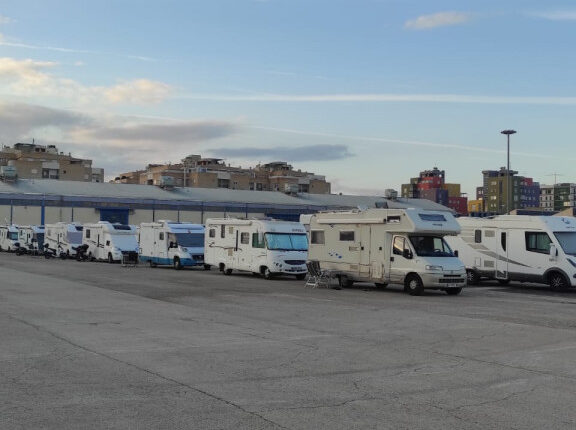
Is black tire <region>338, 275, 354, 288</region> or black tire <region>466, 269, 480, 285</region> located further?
black tire <region>466, 269, 480, 285</region>

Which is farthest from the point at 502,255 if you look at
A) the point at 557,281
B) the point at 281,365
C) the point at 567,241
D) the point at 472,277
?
the point at 281,365

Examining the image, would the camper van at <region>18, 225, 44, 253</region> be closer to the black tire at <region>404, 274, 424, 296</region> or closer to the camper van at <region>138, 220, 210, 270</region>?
the camper van at <region>138, 220, 210, 270</region>

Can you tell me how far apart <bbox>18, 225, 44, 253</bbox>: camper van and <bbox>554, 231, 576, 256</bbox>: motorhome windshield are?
145 ft

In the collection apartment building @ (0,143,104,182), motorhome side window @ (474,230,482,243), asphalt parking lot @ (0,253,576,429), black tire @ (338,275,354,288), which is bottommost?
asphalt parking lot @ (0,253,576,429)

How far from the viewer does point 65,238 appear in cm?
5259

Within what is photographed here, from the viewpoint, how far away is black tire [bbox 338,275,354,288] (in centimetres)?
2655

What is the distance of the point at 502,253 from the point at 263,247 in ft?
34.4

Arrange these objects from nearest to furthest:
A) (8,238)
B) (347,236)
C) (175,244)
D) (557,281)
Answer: (557,281) < (347,236) < (175,244) < (8,238)

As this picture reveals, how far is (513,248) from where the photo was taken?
27609mm

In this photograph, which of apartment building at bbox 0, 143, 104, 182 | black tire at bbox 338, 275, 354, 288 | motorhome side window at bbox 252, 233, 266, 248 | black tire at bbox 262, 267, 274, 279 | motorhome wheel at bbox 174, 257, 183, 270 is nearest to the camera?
black tire at bbox 338, 275, 354, 288

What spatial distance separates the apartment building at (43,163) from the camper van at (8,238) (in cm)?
6273

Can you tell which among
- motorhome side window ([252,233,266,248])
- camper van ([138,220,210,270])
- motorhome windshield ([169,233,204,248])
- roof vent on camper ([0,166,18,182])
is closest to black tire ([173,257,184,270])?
camper van ([138,220,210,270])

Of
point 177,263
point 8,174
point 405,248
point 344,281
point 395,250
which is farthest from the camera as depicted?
point 8,174

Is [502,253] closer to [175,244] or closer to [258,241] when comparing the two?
[258,241]
